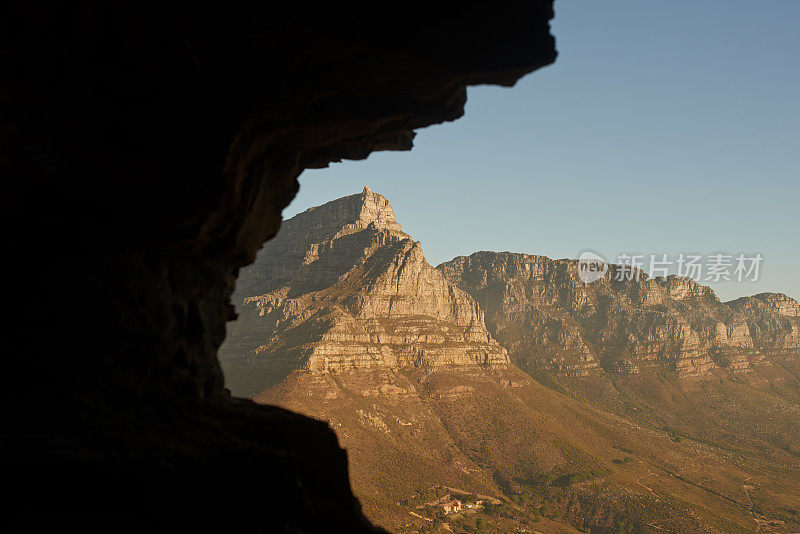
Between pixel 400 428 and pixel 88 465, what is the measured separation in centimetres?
13015

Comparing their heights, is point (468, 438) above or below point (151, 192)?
below

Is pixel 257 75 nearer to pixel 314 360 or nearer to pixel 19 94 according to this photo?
pixel 19 94

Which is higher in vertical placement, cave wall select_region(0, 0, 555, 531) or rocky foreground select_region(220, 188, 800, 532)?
cave wall select_region(0, 0, 555, 531)

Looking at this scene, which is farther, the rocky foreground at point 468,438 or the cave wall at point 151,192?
the rocky foreground at point 468,438

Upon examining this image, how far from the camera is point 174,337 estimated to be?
59.4 feet

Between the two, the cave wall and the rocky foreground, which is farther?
the rocky foreground

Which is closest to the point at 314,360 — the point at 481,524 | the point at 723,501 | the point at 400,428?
the point at 400,428

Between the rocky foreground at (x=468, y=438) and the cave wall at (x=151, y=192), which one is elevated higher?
the cave wall at (x=151, y=192)

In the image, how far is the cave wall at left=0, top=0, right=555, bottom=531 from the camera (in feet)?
40.3

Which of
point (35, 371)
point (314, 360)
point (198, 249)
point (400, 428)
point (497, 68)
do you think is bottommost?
point (400, 428)

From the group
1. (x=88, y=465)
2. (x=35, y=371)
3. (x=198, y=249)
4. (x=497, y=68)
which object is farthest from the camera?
(x=198, y=249)

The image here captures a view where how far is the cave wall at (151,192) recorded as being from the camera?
12.3 meters

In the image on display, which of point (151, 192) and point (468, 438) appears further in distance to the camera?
point (468, 438)

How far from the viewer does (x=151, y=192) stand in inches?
599
